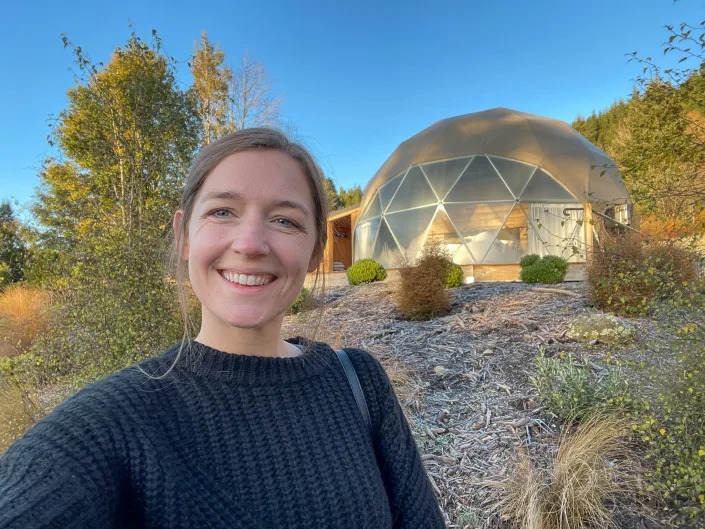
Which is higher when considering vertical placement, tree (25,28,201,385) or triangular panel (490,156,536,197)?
triangular panel (490,156,536,197)

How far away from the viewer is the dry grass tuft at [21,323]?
25.1 ft

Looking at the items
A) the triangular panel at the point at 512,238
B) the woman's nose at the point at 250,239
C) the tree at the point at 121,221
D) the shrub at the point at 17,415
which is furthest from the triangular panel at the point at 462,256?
→ the woman's nose at the point at 250,239

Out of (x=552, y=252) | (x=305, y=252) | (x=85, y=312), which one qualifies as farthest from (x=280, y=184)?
(x=552, y=252)

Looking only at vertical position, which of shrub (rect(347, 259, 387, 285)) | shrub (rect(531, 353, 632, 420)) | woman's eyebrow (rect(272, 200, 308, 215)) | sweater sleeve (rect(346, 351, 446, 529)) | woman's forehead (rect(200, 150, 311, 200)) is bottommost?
shrub (rect(531, 353, 632, 420))

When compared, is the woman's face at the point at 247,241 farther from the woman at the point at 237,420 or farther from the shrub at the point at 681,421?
the shrub at the point at 681,421

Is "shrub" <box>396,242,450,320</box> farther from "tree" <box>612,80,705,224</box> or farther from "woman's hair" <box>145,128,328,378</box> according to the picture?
"woman's hair" <box>145,128,328,378</box>

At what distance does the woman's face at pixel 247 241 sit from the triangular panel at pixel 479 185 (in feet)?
46.5

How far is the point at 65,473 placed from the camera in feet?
2.72

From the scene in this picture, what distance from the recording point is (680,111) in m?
3.75

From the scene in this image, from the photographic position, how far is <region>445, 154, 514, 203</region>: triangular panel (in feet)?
48.6

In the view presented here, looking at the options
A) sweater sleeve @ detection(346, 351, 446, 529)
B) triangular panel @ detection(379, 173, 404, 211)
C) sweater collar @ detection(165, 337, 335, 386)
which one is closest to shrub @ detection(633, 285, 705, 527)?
sweater sleeve @ detection(346, 351, 446, 529)

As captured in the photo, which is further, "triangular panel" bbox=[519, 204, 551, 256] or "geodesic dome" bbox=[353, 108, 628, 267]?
"geodesic dome" bbox=[353, 108, 628, 267]

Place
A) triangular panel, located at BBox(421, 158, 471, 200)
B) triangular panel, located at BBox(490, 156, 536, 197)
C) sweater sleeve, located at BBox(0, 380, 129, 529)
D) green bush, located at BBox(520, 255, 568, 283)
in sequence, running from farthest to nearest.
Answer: triangular panel, located at BBox(421, 158, 471, 200), triangular panel, located at BBox(490, 156, 536, 197), green bush, located at BBox(520, 255, 568, 283), sweater sleeve, located at BBox(0, 380, 129, 529)

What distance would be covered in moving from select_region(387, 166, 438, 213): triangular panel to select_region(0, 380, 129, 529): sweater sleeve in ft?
48.6
